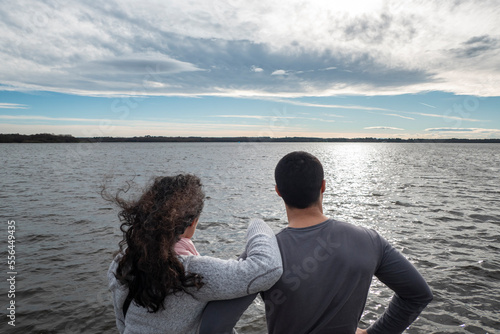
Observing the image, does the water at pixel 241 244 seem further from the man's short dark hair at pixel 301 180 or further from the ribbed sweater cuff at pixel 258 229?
the man's short dark hair at pixel 301 180

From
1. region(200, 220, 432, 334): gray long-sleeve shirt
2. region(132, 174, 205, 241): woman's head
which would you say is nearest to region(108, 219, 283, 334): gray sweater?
region(200, 220, 432, 334): gray long-sleeve shirt

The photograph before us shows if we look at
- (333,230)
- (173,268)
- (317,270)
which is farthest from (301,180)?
(173,268)

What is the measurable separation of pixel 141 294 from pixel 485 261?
1048 centimetres

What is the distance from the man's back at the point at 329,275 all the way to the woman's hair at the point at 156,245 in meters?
0.68

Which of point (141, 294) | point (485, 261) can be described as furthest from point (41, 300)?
point (485, 261)

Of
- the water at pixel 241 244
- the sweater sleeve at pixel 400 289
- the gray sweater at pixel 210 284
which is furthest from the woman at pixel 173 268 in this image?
the sweater sleeve at pixel 400 289

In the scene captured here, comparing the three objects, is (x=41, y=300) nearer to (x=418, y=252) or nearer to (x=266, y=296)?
(x=266, y=296)

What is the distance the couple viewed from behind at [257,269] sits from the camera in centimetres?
210

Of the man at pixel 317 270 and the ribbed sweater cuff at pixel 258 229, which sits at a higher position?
the ribbed sweater cuff at pixel 258 229

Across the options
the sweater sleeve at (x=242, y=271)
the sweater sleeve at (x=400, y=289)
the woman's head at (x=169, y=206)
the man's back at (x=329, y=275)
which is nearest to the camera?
the sweater sleeve at (x=242, y=271)

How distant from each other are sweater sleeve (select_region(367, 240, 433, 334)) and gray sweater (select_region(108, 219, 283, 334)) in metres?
0.94

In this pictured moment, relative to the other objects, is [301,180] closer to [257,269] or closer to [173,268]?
[257,269]

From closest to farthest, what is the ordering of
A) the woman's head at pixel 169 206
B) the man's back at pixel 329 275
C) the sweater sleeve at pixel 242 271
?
the sweater sleeve at pixel 242 271
the woman's head at pixel 169 206
the man's back at pixel 329 275

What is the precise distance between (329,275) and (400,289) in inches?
30.1
